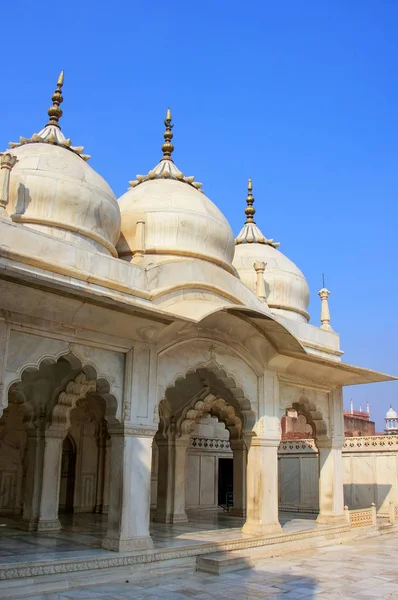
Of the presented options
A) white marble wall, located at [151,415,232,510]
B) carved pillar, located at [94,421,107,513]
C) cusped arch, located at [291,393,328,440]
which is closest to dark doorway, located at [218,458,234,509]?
white marble wall, located at [151,415,232,510]

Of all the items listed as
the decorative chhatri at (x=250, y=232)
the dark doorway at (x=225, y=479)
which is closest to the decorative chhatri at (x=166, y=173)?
the decorative chhatri at (x=250, y=232)

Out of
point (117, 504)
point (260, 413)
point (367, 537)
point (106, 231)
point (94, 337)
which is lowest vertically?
point (367, 537)

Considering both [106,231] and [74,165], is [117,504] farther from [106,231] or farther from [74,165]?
[74,165]

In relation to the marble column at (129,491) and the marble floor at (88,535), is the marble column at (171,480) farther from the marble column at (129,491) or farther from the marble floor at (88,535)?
the marble column at (129,491)

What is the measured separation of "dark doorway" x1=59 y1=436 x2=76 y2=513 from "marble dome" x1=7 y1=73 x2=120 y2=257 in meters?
6.10

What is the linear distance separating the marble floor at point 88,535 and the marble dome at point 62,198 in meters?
4.58

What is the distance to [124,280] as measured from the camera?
9469mm

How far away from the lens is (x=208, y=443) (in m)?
17.2

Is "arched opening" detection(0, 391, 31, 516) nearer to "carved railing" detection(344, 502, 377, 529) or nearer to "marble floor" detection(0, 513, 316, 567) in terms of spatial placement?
"marble floor" detection(0, 513, 316, 567)

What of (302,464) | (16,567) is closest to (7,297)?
(16,567)

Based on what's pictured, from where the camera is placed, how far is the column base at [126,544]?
839 cm

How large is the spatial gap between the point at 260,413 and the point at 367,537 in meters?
4.24

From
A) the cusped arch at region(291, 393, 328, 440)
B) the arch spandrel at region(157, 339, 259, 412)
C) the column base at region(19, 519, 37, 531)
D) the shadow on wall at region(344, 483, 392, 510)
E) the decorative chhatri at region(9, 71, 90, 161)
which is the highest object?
the decorative chhatri at region(9, 71, 90, 161)

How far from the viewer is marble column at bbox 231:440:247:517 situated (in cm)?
1464
